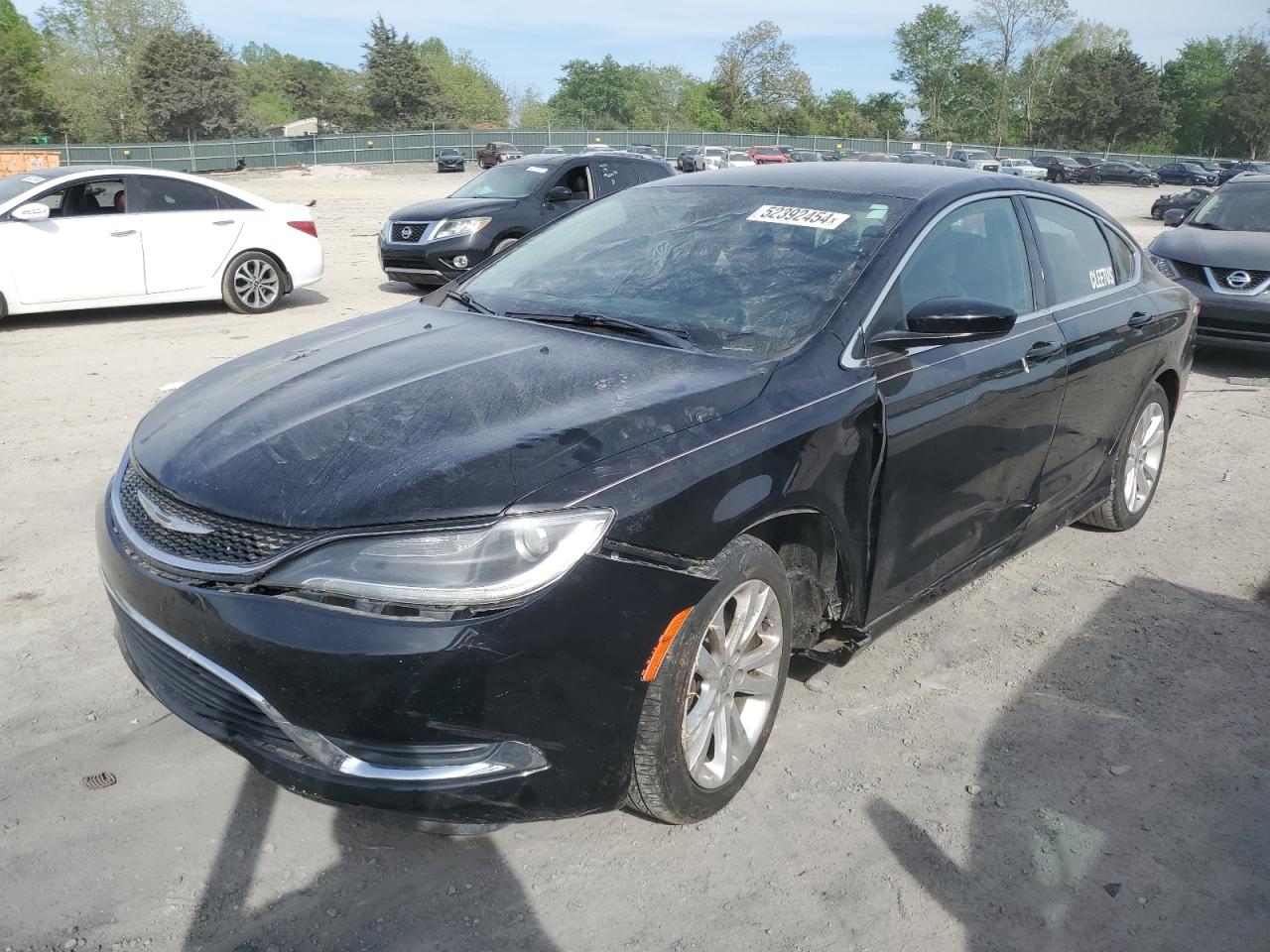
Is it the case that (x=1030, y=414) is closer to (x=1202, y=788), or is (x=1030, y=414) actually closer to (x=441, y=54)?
(x=1202, y=788)

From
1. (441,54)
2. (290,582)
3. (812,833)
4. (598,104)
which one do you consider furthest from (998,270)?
(441,54)

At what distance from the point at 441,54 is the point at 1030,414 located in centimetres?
12871

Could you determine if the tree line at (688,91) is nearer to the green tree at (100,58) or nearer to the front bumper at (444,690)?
the green tree at (100,58)

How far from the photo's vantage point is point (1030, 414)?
3.91 m

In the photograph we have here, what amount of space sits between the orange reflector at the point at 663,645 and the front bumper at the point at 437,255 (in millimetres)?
9514

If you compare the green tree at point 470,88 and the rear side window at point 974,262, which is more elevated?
the green tree at point 470,88

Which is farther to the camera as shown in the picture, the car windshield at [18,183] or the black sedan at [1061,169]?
the black sedan at [1061,169]

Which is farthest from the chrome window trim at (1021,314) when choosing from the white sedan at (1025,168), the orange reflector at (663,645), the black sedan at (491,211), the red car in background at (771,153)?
the red car in background at (771,153)

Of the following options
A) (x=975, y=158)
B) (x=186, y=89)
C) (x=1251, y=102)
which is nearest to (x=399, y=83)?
(x=186, y=89)

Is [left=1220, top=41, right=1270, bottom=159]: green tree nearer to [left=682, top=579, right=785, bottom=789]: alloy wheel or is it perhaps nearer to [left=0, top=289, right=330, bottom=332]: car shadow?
[left=0, top=289, right=330, bottom=332]: car shadow

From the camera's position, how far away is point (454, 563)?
236cm

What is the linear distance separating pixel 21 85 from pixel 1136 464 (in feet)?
286

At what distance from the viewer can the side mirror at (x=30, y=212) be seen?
Result: 9016 millimetres

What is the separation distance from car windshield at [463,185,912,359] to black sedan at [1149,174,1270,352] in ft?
21.8
